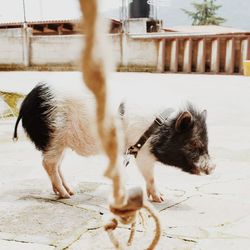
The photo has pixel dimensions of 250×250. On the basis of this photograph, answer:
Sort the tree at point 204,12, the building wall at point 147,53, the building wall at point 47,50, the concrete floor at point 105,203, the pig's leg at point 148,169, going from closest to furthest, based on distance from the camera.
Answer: the concrete floor at point 105,203
the pig's leg at point 148,169
the building wall at point 147,53
the building wall at point 47,50
the tree at point 204,12

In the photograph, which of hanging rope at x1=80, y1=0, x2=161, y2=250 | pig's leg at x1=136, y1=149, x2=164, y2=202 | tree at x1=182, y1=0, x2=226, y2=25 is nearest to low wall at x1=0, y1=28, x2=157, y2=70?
pig's leg at x1=136, y1=149, x2=164, y2=202

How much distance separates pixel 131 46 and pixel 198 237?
15.5 metres

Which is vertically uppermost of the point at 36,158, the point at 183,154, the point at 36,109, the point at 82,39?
the point at 82,39

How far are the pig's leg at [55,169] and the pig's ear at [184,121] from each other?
35.0 inches

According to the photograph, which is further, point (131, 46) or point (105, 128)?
point (131, 46)

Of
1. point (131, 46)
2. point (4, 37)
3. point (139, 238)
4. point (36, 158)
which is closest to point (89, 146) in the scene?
point (139, 238)

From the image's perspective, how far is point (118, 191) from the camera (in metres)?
0.51

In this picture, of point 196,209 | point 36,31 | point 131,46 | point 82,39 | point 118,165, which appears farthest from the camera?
point 36,31

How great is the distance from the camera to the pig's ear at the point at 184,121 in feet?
9.25

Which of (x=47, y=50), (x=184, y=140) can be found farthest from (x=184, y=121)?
(x=47, y=50)

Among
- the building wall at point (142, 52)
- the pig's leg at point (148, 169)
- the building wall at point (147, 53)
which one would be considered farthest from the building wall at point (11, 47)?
the pig's leg at point (148, 169)

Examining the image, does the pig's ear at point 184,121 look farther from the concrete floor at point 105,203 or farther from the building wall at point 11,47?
the building wall at point 11,47

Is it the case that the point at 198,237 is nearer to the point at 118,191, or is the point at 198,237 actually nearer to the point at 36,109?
the point at 36,109

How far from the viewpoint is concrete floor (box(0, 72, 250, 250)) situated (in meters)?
2.39
